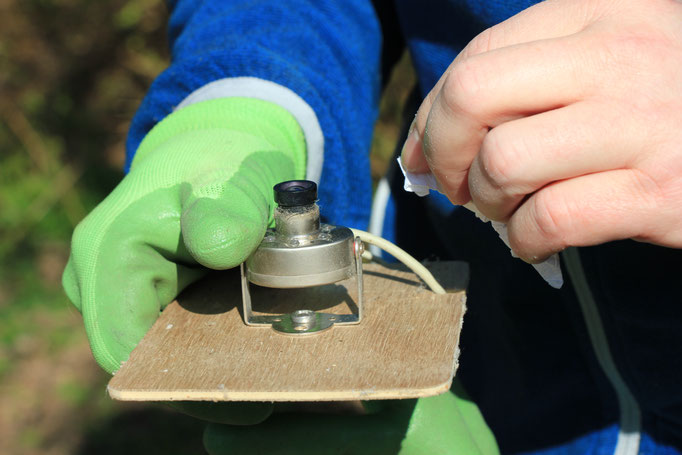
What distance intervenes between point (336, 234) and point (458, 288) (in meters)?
0.21

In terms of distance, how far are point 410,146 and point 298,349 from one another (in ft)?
0.94

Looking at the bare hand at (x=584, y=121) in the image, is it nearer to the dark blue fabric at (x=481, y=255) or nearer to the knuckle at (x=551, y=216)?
the knuckle at (x=551, y=216)

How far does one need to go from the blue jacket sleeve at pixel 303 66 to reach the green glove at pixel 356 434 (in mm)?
420

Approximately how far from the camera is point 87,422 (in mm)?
2650

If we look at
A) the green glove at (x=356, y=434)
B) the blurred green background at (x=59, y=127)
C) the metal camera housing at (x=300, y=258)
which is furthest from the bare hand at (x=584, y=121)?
the blurred green background at (x=59, y=127)

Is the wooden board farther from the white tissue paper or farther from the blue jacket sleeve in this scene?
the blue jacket sleeve

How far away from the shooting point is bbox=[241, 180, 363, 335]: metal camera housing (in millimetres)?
912

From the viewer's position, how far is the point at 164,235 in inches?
38.1

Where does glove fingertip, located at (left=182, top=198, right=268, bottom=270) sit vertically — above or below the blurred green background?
above

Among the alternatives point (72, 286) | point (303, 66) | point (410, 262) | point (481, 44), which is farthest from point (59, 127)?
point (481, 44)

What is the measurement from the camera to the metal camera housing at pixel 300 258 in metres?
0.91

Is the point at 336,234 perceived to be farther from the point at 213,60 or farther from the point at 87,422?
the point at 87,422

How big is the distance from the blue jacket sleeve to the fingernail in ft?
1.19

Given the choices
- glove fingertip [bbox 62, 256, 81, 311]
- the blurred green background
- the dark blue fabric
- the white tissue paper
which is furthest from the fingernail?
the blurred green background
